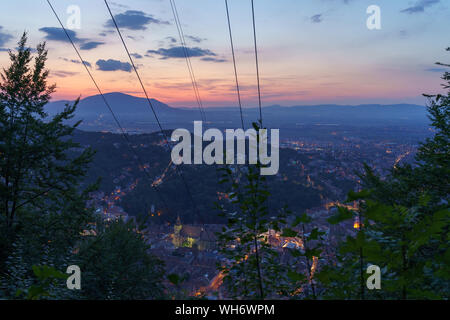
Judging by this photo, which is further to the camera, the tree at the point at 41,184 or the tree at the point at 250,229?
the tree at the point at 41,184

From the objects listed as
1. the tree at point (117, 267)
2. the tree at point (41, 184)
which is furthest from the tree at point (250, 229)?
the tree at point (41, 184)

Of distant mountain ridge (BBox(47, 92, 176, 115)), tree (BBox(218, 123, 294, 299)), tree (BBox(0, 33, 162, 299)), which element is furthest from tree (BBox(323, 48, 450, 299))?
distant mountain ridge (BBox(47, 92, 176, 115))

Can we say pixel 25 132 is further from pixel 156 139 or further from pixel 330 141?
pixel 330 141

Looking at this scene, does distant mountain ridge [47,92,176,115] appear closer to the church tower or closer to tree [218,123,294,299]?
the church tower

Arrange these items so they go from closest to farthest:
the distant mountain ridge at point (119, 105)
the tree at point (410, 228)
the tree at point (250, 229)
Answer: the tree at point (410, 228)
the tree at point (250, 229)
the distant mountain ridge at point (119, 105)

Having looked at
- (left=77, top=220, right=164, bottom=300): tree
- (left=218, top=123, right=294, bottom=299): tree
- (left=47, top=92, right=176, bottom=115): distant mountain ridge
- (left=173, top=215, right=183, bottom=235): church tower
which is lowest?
(left=173, top=215, right=183, bottom=235): church tower

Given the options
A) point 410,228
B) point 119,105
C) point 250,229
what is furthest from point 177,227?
point 119,105

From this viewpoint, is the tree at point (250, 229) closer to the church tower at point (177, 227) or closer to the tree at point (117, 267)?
the tree at point (117, 267)

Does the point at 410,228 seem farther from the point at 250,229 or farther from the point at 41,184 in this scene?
the point at 41,184

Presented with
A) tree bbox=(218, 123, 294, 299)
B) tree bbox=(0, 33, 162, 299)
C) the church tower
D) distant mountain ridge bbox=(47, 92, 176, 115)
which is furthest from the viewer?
distant mountain ridge bbox=(47, 92, 176, 115)

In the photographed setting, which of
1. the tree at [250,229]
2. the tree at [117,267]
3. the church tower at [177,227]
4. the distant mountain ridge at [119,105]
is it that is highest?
the distant mountain ridge at [119,105]

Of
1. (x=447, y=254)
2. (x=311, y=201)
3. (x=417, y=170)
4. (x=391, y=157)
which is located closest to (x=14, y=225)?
(x=447, y=254)

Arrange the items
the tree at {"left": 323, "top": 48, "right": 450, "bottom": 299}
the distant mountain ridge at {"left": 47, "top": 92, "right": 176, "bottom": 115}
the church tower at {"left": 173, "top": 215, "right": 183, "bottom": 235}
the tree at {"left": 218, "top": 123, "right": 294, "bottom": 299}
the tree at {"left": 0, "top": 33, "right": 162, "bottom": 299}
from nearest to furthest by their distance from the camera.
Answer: the tree at {"left": 323, "top": 48, "right": 450, "bottom": 299}, the tree at {"left": 218, "top": 123, "right": 294, "bottom": 299}, the tree at {"left": 0, "top": 33, "right": 162, "bottom": 299}, the church tower at {"left": 173, "top": 215, "right": 183, "bottom": 235}, the distant mountain ridge at {"left": 47, "top": 92, "right": 176, "bottom": 115}
